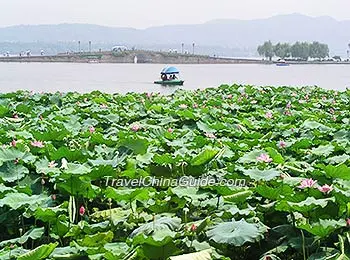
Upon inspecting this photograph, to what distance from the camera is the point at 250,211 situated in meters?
1.58

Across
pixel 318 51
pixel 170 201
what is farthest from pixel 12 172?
pixel 318 51

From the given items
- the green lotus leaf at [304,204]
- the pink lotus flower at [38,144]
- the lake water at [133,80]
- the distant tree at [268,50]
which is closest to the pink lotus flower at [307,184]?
the green lotus leaf at [304,204]

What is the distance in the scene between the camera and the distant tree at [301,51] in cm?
6256

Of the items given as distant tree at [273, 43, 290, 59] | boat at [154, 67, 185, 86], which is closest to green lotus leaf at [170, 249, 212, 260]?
boat at [154, 67, 185, 86]

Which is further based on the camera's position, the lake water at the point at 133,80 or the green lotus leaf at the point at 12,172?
the lake water at the point at 133,80

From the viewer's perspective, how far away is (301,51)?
63.0m

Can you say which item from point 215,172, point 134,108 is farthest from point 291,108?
point 215,172

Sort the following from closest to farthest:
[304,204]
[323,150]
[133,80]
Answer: [304,204], [323,150], [133,80]

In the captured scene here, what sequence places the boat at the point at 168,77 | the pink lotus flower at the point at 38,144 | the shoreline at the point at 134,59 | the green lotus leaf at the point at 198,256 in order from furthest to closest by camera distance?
the shoreline at the point at 134,59
the boat at the point at 168,77
the pink lotus flower at the point at 38,144
the green lotus leaf at the point at 198,256

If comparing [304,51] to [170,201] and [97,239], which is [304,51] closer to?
[170,201]

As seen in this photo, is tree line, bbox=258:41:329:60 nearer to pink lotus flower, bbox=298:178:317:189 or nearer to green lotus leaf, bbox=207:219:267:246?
pink lotus flower, bbox=298:178:317:189

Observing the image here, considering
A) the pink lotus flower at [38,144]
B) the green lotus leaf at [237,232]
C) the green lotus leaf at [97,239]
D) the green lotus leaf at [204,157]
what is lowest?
the green lotus leaf at [97,239]

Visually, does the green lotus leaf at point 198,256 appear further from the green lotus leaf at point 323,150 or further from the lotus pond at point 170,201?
the green lotus leaf at point 323,150

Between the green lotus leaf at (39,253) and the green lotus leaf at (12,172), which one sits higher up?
the green lotus leaf at (12,172)
